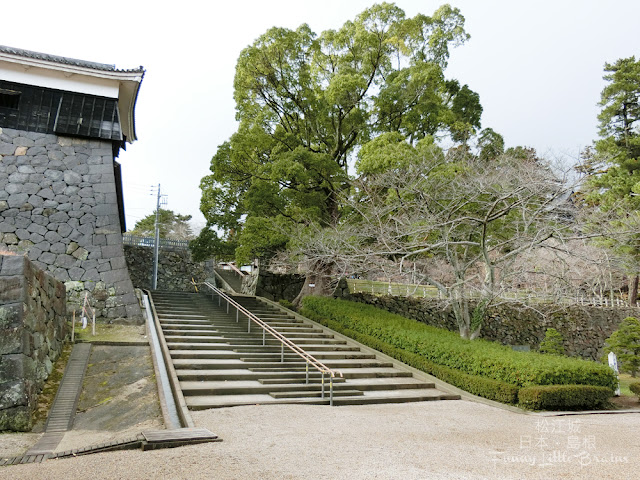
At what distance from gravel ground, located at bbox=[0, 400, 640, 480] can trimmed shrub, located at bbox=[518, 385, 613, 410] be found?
0.67 m

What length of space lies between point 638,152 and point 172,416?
25515mm

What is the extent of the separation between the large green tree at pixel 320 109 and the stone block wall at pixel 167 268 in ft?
22.3

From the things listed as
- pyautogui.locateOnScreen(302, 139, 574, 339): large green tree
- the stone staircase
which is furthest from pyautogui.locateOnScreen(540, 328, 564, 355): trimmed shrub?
the stone staircase

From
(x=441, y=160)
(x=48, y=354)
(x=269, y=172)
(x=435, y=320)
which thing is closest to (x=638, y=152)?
(x=435, y=320)

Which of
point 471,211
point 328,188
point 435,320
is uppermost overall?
point 328,188

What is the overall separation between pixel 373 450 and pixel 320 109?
13.2m

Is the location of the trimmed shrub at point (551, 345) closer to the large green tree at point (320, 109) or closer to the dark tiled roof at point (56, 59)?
the large green tree at point (320, 109)

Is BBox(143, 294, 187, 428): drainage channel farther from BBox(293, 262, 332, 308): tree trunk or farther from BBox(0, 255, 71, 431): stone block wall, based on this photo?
BBox(293, 262, 332, 308): tree trunk

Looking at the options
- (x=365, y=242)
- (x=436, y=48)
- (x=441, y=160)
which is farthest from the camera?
(x=436, y=48)

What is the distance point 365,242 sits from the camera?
560 inches

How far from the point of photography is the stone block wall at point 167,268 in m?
22.1

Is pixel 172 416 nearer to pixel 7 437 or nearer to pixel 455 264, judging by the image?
pixel 7 437

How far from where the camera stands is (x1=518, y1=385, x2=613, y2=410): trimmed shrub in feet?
28.5

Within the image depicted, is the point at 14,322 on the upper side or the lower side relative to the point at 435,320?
upper
